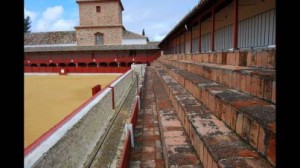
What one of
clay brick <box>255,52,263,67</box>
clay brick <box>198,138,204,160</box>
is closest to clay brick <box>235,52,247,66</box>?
clay brick <box>255,52,263,67</box>

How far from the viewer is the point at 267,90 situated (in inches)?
104

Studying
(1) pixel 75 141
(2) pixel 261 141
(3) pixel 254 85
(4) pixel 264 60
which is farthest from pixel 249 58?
(1) pixel 75 141

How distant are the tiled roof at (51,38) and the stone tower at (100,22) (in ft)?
9.81

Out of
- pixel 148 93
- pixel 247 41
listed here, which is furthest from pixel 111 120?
pixel 247 41

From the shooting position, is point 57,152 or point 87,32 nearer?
point 57,152

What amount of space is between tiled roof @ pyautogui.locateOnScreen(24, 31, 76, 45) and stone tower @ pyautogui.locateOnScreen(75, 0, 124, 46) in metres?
2.99

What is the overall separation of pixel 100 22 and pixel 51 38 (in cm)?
1015

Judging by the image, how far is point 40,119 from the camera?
410 inches

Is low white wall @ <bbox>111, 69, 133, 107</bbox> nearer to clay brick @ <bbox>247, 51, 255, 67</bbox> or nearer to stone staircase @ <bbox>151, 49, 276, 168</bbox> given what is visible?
stone staircase @ <bbox>151, 49, 276, 168</bbox>

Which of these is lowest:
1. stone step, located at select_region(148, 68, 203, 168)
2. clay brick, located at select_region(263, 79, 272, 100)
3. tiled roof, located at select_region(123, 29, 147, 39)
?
stone step, located at select_region(148, 68, 203, 168)

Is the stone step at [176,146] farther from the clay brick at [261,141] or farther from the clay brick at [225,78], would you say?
the clay brick at [225,78]

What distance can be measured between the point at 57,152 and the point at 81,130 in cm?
135

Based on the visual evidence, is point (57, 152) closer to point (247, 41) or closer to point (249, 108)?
point (249, 108)

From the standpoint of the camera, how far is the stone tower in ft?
138
